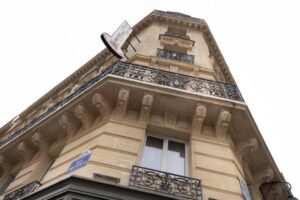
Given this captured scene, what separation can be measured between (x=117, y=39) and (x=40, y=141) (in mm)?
4804

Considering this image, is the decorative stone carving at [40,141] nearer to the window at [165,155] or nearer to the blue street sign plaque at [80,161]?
the blue street sign plaque at [80,161]

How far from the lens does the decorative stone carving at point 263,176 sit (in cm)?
729

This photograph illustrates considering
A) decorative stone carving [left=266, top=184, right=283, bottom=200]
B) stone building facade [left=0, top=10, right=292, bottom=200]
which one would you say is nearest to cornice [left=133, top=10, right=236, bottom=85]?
stone building facade [left=0, top=10, right=292, bottom=200]

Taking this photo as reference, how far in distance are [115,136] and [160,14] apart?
375 inches

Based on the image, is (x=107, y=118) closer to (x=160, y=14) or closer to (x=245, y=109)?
(x=245, y=109)

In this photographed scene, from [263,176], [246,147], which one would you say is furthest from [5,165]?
[263,176]

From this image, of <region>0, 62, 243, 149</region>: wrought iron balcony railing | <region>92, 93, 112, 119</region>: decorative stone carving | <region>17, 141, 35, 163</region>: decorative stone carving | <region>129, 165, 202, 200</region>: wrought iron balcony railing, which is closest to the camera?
<region>129, 165, 202, 200</region>: wrought iron balcony railing

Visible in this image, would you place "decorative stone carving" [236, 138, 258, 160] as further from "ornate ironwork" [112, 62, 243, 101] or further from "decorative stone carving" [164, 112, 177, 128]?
"decorative stone carving" [164, 112, 177, 128]

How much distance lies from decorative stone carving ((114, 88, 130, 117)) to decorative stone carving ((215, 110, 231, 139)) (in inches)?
98.7

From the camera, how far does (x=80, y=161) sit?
217 inches

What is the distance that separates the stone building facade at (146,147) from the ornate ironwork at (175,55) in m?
0.90

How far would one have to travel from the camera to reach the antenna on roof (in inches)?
355

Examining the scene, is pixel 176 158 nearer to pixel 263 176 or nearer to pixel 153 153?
pixel 153 153

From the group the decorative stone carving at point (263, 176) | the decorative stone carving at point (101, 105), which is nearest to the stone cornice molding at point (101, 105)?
the decorative stone carving at point (101, 105)
